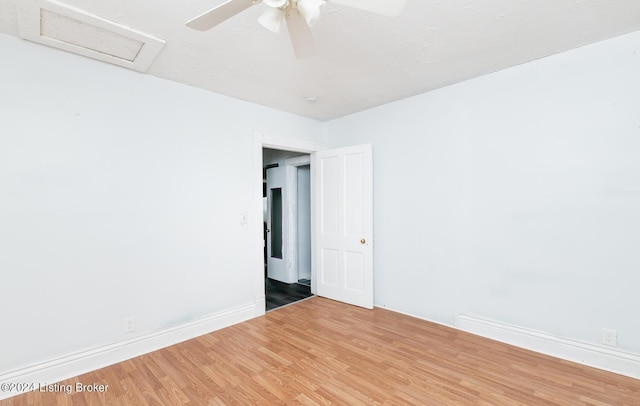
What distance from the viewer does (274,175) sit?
5.14 metres

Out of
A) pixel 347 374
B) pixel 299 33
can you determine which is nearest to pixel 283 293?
pixel 347 374

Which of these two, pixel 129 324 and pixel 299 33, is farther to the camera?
pixel 129 324

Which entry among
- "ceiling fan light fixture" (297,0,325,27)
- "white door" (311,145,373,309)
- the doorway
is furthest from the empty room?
the doorway

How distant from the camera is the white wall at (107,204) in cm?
207

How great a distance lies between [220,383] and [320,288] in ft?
6.98

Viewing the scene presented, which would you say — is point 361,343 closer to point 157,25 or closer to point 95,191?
point 95,191

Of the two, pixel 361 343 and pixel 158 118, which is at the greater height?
pixel 158 118

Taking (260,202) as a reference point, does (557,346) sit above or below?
below

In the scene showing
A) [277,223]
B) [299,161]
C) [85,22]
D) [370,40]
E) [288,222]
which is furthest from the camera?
[277,223]

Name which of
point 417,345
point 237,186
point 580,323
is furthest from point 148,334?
point 580,323

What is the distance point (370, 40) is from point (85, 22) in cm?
197

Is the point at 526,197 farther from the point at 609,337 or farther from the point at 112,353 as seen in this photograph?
the point at 112,353

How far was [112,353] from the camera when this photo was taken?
2406 mm

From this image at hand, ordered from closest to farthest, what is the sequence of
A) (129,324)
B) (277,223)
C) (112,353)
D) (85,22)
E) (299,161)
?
(85,22) < (112,353) < (129,324) < (299,161) < (277,223)
